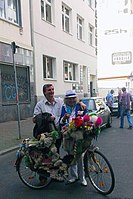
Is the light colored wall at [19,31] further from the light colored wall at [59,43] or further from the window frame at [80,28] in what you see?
the window frame at [80,28]

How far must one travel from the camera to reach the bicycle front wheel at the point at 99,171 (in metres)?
3.94

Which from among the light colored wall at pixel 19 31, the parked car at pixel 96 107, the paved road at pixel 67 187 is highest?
the light colored wall at pixel 19 31

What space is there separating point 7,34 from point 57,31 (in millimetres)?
5891

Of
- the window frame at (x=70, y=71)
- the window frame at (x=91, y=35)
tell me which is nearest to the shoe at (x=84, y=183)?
the window frame at (x=70, y=71)

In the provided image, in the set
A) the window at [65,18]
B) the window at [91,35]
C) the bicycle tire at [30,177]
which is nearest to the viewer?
the bicycle tire at [30,177]

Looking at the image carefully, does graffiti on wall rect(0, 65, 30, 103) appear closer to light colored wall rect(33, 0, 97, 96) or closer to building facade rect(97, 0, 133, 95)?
light colored wall rect(33, 0, 97, 96)

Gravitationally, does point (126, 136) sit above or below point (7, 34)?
below

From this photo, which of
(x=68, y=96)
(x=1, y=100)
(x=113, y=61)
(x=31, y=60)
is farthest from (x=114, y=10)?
(x=68, y=96)

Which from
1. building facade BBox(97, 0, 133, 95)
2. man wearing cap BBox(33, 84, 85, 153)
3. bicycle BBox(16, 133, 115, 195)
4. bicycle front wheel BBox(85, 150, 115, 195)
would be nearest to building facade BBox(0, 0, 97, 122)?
man wearing cap BBox(33, 84, 85, 153)

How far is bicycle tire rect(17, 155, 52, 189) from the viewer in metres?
4.32

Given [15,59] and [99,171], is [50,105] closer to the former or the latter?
[99,171]

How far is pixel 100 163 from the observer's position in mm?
4027

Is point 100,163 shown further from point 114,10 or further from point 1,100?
point 114,10

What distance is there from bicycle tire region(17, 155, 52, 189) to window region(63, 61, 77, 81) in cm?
1559
